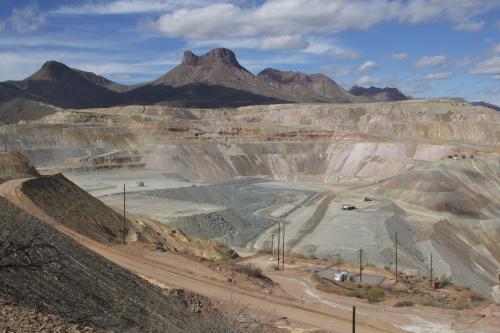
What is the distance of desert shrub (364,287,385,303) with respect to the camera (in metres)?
28.8

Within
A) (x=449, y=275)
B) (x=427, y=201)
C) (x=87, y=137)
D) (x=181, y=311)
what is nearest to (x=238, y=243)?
(x=449, y=275)

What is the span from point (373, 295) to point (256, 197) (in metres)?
46.7

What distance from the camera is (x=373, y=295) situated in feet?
97.2

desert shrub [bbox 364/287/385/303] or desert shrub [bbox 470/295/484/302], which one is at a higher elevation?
desert shrub [bbox 364/287/385/303]

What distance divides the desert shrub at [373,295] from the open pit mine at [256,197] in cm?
246

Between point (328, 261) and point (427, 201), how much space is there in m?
31.5

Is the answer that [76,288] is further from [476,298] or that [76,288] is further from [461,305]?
[476,298]

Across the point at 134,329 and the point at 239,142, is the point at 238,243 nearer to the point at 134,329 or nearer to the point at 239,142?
the point at 134,329

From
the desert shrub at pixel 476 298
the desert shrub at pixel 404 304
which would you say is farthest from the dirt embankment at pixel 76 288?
the desert shrub at pixel 476 298

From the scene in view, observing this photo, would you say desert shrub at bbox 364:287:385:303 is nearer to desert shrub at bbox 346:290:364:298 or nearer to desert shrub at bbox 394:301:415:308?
desert shrub at bbox 346:290:364:298

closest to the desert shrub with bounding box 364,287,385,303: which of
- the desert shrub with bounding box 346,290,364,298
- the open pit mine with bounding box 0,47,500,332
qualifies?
the desert shrub with bounding box 346,290,364,298

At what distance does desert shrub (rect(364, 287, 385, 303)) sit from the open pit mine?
2.46m

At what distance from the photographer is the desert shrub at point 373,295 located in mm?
28794

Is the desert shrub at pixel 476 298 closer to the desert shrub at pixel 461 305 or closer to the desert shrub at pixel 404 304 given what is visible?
the desert shrub at pixel 461 305
